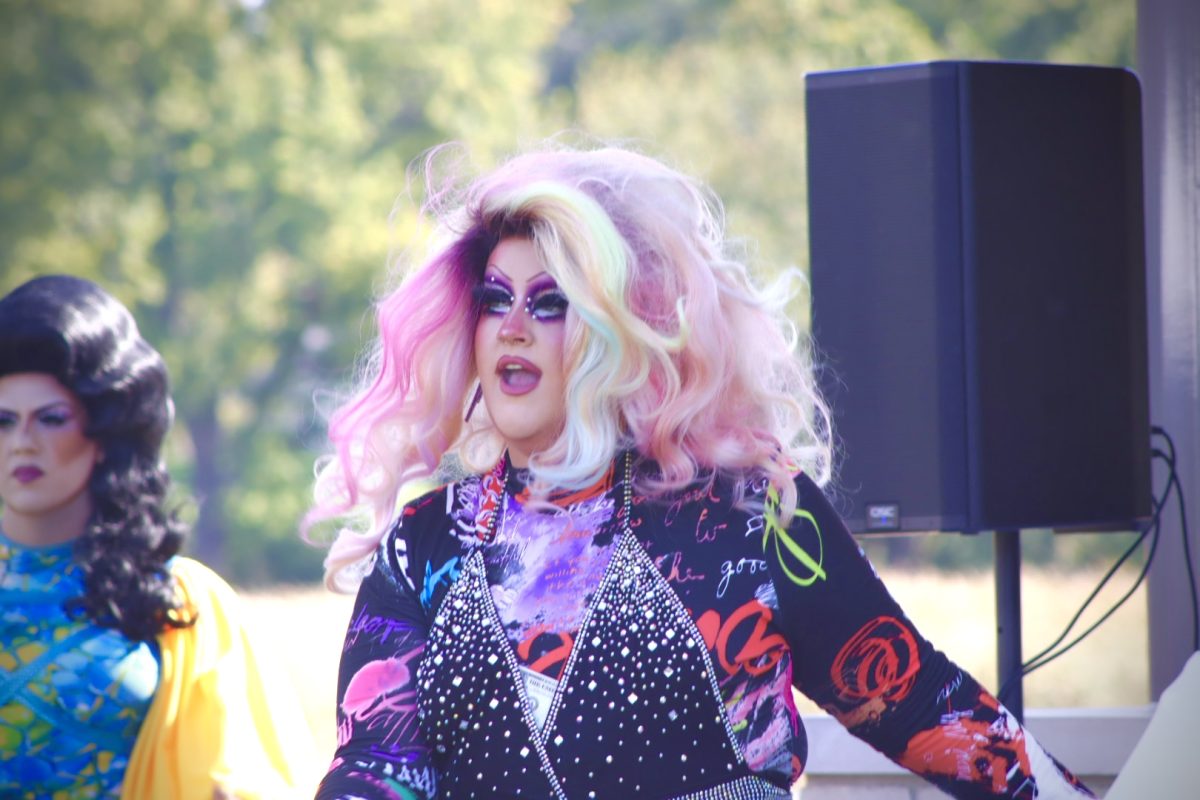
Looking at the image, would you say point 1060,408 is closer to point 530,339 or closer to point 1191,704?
point 1191,704

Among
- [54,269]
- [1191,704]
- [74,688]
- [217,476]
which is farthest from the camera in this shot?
[217,476]

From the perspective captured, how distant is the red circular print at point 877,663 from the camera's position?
6.38 feet

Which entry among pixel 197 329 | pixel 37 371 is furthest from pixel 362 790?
pixel 197 329

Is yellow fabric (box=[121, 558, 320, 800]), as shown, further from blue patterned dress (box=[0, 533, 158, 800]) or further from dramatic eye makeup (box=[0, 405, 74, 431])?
dramatic eye makeup (box=[0, 405, 74, 431])

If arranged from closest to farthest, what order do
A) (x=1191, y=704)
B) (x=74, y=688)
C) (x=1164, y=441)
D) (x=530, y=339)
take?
(x=1191, y=704) → (x=530, y=339) → (x=74, y=688) → (x=1164, y=441)

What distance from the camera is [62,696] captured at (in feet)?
7.88

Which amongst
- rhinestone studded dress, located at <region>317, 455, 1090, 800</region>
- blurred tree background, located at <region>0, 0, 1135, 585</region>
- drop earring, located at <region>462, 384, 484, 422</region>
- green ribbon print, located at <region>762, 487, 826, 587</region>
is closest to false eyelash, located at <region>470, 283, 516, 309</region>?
drop earring, located at <region>462, 384, 484, 422</region>

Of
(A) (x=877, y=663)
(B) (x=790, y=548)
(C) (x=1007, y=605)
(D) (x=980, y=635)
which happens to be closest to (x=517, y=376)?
(B) (x=790, y=548)

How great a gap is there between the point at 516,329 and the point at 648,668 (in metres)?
0.52

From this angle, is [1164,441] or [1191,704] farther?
[1164,441]

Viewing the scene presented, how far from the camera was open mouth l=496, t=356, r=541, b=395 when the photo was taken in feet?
6.76

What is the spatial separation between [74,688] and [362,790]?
797 millimetres

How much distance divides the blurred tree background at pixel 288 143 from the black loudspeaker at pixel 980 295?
11.3 metres

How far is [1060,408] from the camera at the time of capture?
2523 millimetres
